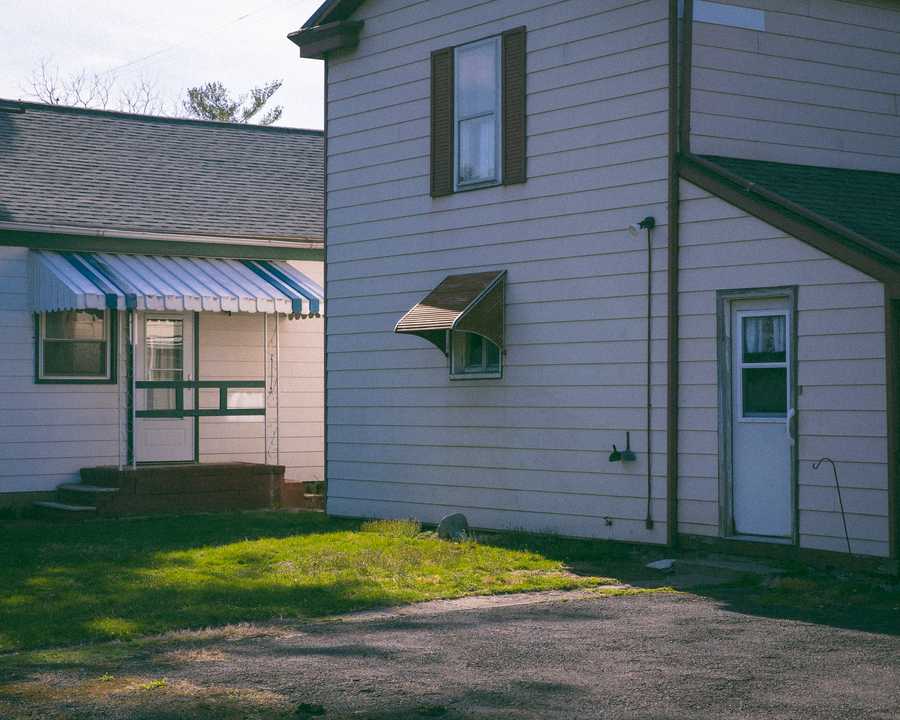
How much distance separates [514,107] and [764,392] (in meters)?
4.14

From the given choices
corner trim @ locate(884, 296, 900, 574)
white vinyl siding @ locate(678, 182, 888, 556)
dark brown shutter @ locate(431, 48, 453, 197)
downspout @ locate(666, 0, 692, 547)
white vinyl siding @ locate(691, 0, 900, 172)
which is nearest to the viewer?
corner trim @ locate(884, 296, 900, 574)

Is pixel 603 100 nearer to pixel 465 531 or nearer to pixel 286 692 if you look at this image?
pixel 465 531

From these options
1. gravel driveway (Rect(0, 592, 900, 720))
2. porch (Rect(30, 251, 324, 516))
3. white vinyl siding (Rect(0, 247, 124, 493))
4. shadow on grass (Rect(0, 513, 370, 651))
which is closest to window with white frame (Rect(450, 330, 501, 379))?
shadow on grass (Rect(0, 513, 370, 651))

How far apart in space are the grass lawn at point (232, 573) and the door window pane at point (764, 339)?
7.47 feet

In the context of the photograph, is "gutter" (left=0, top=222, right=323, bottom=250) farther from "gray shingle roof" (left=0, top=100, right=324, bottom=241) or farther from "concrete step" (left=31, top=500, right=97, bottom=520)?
"concrete step" (left=31, top=500, right=97, bottom=520)

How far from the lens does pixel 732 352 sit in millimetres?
11875

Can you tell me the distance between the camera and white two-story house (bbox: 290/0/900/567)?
11.2 m

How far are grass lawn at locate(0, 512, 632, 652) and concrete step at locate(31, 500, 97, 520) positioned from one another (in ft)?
Result: 4.66

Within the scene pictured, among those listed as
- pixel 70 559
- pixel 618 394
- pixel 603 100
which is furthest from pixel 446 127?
pixel 70 559

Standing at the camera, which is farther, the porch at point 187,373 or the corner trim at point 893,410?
the porch at point 187,373

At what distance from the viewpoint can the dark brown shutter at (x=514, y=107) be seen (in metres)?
13.8

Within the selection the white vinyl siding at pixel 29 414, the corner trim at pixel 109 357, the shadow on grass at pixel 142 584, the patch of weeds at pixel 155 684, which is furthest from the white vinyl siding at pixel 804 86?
the white vinyl siding at pixel 29 414

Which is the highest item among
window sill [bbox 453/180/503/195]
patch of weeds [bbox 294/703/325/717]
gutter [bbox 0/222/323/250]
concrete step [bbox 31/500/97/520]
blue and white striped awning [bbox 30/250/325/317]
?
window sill [bbox 453/180/503/195]

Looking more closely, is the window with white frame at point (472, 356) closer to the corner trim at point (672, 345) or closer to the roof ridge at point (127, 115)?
the corner trim at point (672, 345)
